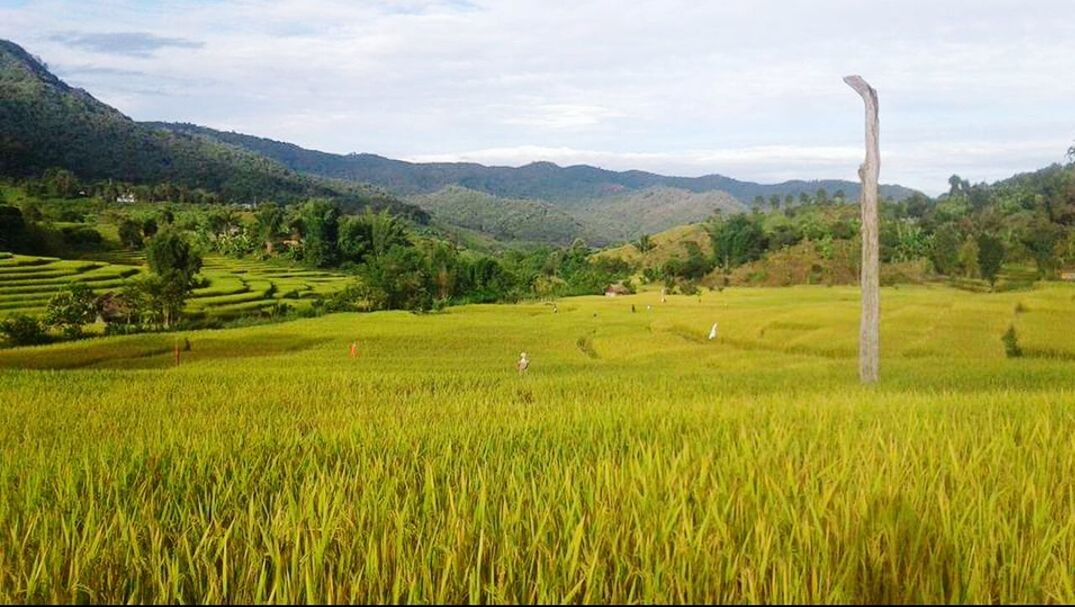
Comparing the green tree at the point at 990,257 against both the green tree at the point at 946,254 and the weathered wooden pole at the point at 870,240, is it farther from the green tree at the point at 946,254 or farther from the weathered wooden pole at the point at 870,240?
the weathered wooden pole at the point at 870,240

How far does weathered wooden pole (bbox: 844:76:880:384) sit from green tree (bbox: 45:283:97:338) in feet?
138

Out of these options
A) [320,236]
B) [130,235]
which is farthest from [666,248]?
[130,235]

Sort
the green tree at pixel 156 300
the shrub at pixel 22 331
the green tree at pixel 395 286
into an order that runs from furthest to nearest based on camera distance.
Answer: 1. the green tree at pixel 395 286
2. the green tree at pixel 156 300
3. the shrub at pixel 22 331

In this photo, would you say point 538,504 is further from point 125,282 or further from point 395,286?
point 395,286

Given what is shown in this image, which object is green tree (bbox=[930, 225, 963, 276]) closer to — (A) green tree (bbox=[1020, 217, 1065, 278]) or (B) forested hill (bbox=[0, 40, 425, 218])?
(A) green tree (bbox=[1020, 217, 1065, 278])

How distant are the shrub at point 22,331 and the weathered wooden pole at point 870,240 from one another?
3964 cm

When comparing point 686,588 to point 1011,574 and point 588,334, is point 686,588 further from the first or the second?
point 588,334

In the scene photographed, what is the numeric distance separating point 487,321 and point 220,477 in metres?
41.8

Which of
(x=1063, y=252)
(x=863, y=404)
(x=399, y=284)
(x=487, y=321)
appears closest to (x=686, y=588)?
(x=863, y=404)

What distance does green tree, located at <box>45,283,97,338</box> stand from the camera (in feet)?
144

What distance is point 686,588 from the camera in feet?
6.55

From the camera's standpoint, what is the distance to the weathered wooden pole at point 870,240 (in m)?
13.7

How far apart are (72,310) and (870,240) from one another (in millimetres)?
46560

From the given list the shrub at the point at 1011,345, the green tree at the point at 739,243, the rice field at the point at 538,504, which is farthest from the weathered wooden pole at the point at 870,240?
the green tree at the point at 739,243
